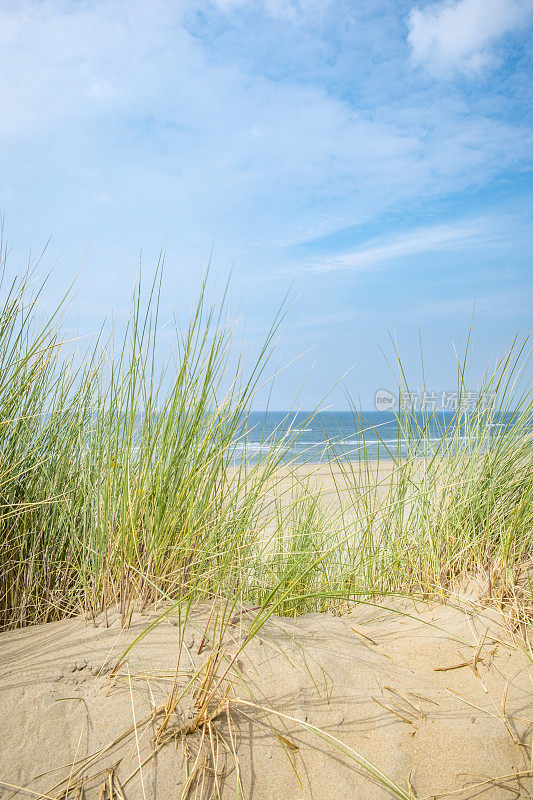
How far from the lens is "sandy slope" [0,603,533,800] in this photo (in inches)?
44.0

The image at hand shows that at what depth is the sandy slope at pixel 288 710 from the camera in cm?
112

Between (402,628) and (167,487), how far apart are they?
92cm

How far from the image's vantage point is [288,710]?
49.5 inches

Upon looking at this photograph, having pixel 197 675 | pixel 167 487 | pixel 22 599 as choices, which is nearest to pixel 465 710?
pixel 197 675

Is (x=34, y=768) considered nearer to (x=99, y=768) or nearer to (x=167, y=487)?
(x=99, y=768)

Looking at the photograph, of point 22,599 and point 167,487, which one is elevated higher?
point 167,487

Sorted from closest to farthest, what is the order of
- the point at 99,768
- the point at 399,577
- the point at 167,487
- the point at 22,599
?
1. the point at 99,768
2. the point at 167,487
3. the point at 22,599
4. the point at 399,577

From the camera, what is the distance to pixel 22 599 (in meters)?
1.77

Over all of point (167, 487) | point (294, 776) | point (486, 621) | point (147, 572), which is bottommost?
point (294, 776)

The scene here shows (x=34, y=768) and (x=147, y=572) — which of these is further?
(x=147, y=572)

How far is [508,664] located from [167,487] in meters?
1.16

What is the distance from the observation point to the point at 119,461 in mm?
1747

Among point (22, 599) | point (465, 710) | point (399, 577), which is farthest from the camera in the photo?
point (399, 577)

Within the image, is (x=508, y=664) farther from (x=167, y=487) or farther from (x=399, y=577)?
(x=167, y=487)
